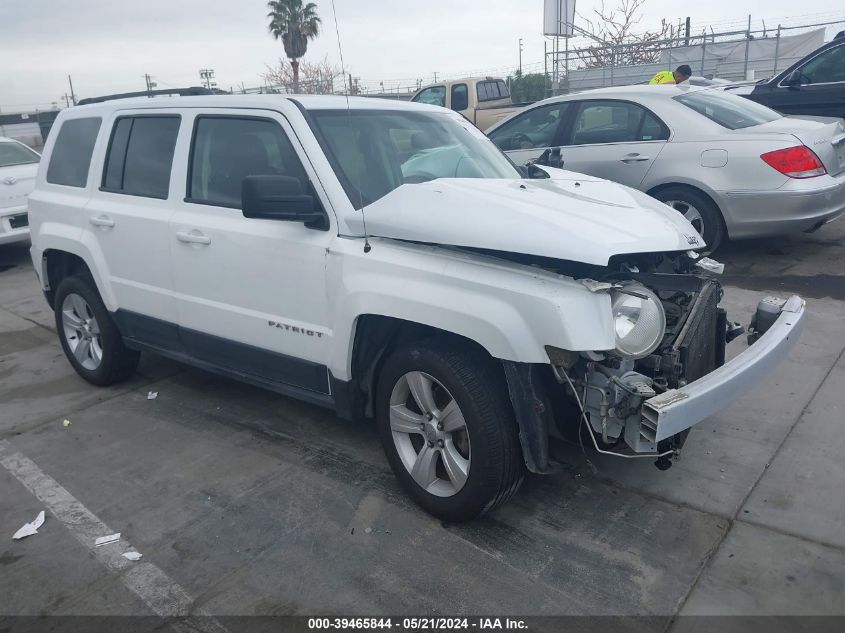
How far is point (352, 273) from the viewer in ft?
10.8

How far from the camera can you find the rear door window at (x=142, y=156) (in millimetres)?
4250

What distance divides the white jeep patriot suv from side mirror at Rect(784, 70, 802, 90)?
6034mm

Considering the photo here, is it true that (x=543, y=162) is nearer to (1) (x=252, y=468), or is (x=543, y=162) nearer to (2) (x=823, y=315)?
(2) (x=823, y=315)

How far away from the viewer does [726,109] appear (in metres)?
6.89

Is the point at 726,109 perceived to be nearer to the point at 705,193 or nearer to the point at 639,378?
the point at 705,193

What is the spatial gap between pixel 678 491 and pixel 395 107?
2629 millimetres

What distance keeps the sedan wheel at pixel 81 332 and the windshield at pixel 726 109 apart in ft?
18.6

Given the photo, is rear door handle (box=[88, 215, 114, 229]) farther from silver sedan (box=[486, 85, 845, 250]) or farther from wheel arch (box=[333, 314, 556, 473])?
silver sedan (box=[486, 85, 845, 250])

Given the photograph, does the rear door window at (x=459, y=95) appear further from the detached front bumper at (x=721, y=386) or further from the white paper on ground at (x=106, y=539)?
the white paper on ground at (x=106, y=539)

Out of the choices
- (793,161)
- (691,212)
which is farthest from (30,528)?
(793,161)

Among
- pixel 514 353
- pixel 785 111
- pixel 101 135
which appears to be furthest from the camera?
pixel 785 111

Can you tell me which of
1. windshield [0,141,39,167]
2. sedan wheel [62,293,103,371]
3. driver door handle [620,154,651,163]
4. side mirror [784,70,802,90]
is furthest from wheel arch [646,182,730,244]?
windshield [0,141,39,167]

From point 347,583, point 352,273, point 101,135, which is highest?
point 101,135


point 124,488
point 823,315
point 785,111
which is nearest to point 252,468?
point 124,488
